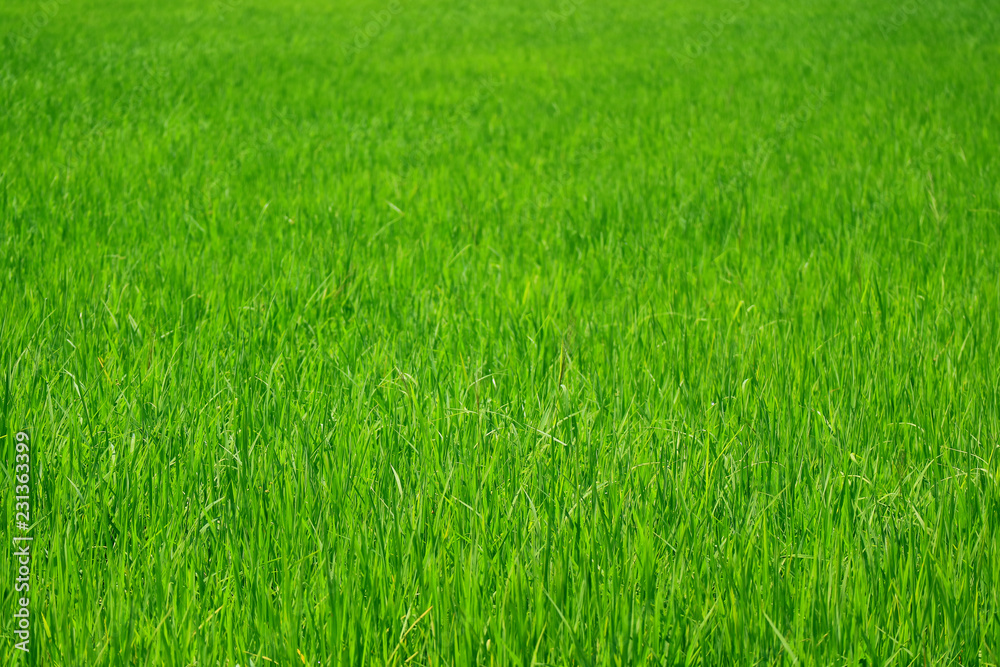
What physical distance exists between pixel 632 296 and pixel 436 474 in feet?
4.41

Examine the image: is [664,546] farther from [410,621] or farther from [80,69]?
[80,69]

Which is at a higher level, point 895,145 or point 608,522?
point 895,145

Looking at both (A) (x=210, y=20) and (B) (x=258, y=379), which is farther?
(A) (x=210, y=20)

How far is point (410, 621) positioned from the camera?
1247 millimetres

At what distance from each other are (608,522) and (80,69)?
8567 mm

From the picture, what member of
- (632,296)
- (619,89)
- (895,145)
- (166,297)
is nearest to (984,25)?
(619,89)

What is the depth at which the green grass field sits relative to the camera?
122 cm

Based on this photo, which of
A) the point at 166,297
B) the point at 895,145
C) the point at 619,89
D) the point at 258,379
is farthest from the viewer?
the point at 619,89

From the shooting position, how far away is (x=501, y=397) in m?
2.00

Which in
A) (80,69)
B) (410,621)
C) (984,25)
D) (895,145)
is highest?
(984,25)

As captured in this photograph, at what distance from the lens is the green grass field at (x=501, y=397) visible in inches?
48.1

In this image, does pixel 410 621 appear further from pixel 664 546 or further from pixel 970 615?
pixel 970 615

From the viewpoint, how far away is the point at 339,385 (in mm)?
1988

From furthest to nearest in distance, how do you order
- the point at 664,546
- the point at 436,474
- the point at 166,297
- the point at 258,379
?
the point at 166,297 < the point at 258,379 < the point at 436,474 < the point at 664,546
